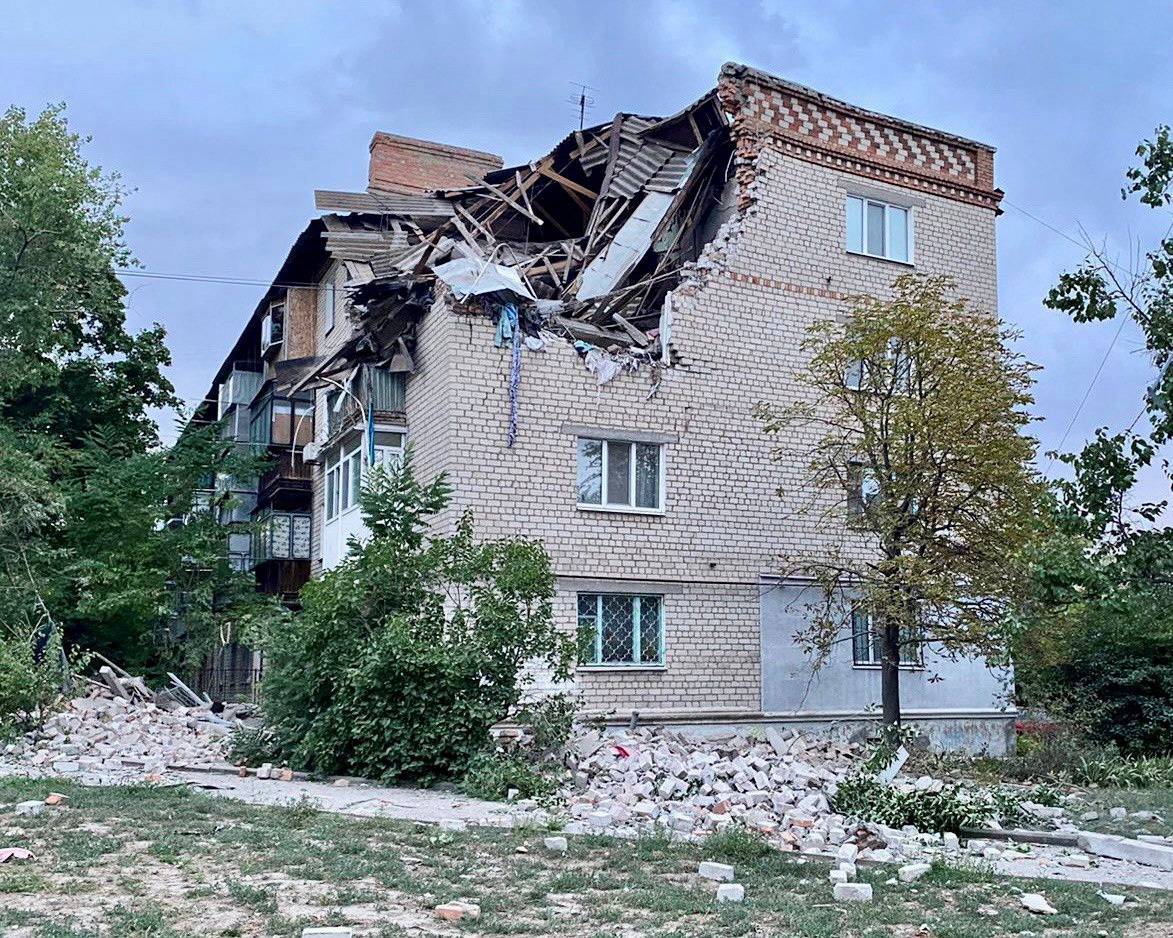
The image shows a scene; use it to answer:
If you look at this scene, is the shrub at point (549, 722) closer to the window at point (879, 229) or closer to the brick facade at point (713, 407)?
the brick facade at point (713, 407)

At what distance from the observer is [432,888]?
8.09m

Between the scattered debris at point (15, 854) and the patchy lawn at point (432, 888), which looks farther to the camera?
the scattered debris at point (15, 854)

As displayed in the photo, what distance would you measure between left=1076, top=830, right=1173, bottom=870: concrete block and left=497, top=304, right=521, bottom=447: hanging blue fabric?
10128 millimetres

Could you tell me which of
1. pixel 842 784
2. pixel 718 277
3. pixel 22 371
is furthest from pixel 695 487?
pixel 22 371

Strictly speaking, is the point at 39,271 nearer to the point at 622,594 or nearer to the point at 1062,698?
the point at 622,594

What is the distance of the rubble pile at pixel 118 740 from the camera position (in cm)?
1492

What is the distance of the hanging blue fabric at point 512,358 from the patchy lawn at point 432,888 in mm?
9116

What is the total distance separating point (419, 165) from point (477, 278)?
9.70m

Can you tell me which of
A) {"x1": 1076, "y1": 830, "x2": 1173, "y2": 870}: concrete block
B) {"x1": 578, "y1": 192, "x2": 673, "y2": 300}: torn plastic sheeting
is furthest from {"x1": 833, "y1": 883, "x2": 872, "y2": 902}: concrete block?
{"x1": 578, "y1": 192, "x2": 673, "y2": 300}: torn plastic sheeting

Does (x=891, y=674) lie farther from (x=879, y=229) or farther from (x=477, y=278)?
(x=879, y=229)

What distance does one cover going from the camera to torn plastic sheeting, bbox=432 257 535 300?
62.1 feet

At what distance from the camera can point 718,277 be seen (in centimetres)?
2053

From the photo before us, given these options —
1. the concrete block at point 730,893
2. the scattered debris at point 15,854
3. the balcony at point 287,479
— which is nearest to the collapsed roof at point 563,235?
the balcony at point 287,479

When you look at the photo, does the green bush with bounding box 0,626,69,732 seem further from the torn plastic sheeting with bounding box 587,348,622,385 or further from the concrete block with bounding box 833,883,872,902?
the concrete block with bounding box 833,883,872,902
